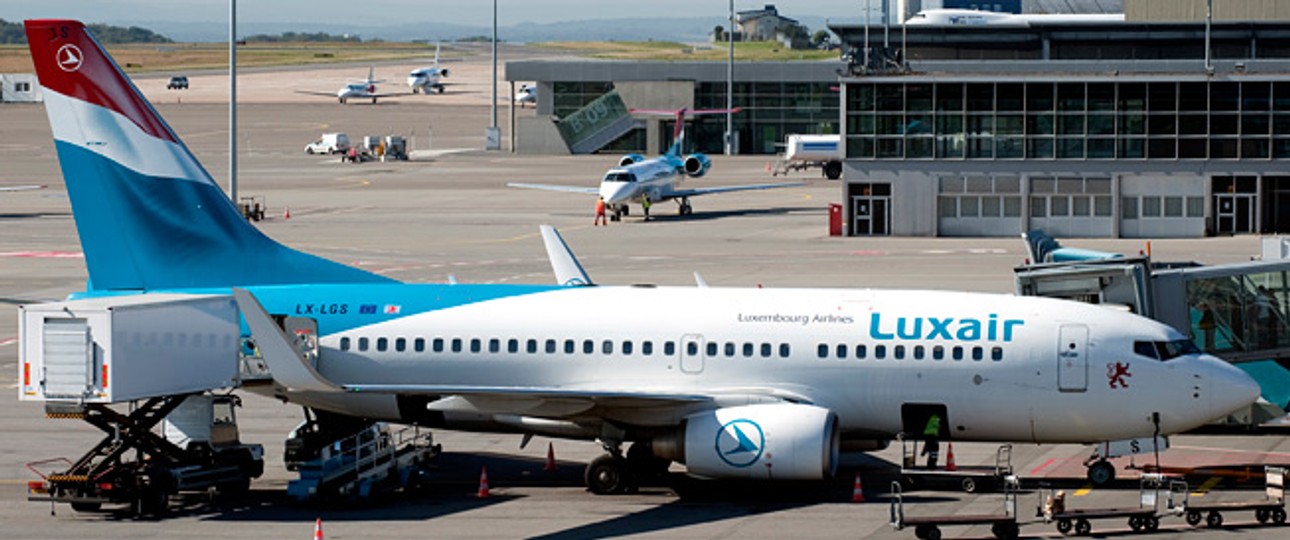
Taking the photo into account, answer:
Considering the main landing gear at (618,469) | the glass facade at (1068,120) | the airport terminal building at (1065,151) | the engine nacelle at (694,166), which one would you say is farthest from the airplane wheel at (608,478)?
the engine nacelle at (694,166)

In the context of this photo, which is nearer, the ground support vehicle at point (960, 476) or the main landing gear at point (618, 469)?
the ground support vehicle at point (960, 476)

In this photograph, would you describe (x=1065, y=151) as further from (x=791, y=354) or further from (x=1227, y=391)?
(x=791, y=354)

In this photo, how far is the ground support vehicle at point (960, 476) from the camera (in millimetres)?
32875

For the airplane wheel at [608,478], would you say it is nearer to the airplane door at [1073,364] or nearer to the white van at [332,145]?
the airplane door at [1073,364]

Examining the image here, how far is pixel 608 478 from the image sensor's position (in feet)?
109

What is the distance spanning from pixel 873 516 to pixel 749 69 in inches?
4924

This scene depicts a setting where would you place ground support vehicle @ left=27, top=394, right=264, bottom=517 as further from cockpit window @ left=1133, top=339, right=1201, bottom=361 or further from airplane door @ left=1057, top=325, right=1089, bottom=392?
cockpit window @ left=1133, top=339, right=1201, bottom=361

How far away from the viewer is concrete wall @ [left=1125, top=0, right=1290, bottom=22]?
109562 mm

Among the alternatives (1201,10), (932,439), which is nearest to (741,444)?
(932,439)

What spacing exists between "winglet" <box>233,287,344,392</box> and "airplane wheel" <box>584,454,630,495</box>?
503 cm

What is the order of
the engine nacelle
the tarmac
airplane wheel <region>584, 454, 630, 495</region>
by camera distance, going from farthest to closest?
the engine nacelle, airplane wheel <region>584, 454, 630, 495</region>, the tarmac

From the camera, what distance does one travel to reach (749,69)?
15438 cm

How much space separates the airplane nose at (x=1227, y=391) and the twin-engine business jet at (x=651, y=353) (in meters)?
0.02

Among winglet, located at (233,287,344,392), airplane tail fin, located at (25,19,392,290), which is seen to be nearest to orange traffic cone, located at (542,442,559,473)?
airplane tail fin, located at (25,19,392,290)
